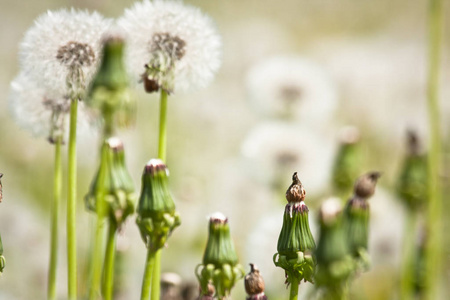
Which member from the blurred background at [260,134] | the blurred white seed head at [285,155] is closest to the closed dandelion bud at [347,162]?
the blurred background at [260,134]

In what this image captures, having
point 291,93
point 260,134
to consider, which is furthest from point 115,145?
point 291,93

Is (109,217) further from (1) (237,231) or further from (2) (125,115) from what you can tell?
(1) (237,231)

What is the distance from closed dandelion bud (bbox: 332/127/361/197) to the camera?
7.00 feet

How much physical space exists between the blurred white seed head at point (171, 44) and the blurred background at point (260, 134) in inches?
11.4

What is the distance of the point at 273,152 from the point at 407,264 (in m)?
0.66

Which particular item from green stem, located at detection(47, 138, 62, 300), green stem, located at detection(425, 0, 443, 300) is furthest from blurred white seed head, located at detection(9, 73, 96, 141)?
green stem, located at detection(425, 0, 443, 300)

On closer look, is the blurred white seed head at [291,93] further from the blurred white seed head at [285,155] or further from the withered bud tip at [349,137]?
the withered bud tip at [349,137]

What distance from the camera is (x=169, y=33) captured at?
1.42m

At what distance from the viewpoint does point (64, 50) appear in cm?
131

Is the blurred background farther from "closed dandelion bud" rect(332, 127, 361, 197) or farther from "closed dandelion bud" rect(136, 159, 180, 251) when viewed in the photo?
"closed dandelion bud" rect(136, 159, 180, 251)

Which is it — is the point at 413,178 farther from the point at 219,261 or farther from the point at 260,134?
the point at 219,261

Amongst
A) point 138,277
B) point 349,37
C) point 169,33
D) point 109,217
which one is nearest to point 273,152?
point 138,277

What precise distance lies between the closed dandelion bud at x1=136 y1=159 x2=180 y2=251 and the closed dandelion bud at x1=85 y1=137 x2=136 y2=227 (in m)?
0.07

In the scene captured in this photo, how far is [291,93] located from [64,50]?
143 centimetres
